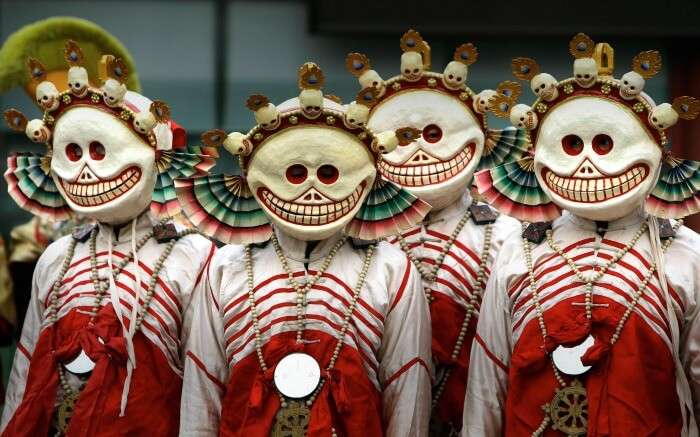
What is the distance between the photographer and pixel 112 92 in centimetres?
A: 500

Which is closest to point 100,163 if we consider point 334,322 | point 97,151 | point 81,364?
point 97,151

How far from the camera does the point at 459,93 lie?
5.27 meters

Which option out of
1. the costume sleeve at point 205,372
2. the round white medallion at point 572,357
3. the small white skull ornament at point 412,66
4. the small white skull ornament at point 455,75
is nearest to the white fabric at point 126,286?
the costume sleeve at point 205,372

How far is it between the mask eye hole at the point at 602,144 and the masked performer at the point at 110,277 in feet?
4.80

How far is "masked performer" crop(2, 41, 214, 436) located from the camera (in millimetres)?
4922

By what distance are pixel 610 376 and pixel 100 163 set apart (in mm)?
1953

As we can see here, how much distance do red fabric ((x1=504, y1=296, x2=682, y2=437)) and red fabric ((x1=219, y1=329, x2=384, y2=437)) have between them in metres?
0.52

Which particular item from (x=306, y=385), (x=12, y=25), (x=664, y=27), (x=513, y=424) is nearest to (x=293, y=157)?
(x=306, y=385)

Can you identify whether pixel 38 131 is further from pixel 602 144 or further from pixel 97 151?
pixel 602 144

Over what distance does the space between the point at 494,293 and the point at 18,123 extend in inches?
73.9

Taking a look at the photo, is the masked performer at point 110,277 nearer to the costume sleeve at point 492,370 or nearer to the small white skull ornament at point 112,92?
the small white skull ornament at point 112,92

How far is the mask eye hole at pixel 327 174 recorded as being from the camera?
15.3 ft

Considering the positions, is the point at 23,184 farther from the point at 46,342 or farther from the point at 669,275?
the point at 669,275

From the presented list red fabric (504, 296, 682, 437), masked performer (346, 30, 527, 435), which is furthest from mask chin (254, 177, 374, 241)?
red fabric (504, 296, 682, 437)
